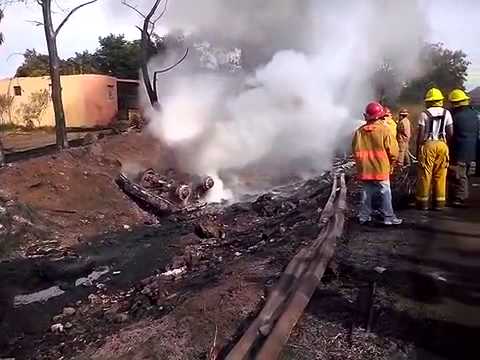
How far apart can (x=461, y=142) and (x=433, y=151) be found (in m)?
0.59

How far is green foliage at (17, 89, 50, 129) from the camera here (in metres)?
32.2

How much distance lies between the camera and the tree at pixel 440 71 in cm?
2598

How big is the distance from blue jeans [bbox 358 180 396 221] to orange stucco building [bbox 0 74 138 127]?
25681 millimetres

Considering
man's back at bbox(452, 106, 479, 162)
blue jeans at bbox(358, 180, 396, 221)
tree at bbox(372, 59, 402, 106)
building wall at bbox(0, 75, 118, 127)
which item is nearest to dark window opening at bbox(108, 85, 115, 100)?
building wall at bbox(0, 75, 118, 127)

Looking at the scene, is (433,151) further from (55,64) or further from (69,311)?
(55,64)

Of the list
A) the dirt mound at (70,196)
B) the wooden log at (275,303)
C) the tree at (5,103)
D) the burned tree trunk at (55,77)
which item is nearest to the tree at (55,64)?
the burned tree trunk at (55,77)

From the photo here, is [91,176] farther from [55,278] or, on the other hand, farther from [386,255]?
[386,255]

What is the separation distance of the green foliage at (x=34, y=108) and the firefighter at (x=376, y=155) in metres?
28.1

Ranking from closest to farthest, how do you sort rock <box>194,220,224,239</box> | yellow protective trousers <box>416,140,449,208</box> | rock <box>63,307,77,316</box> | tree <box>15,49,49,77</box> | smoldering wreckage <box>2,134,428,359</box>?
smoldering wreckage <box>2,134,428,359</box> → rock <box>63,307,77,316</box> → yellow protective trousers <box>416,140,449,208</box> → rock <box>194,220,224,239</box> → tree <box>15,49,49,77</box>

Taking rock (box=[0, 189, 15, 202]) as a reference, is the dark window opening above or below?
above

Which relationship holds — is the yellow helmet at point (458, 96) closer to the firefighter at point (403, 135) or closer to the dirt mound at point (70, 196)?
the firefighter at point (403, 135)

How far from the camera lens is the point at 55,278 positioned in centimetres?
783

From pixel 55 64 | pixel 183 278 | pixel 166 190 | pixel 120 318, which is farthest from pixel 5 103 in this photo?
pixel 120 318

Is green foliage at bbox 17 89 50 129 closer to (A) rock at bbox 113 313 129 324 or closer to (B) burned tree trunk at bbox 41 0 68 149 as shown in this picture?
Answer: (B) burned tree trunk at bbox 41 0 68 149
